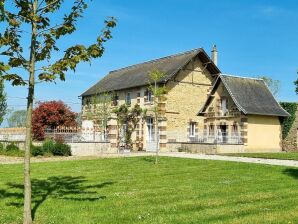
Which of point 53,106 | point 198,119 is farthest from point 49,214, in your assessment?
point 53,106

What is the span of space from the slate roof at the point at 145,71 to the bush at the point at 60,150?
29.0 ft

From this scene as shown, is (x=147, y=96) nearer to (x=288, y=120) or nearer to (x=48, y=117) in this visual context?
(x=288, y=120)

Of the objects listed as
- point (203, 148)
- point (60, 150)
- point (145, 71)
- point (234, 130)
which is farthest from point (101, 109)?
point (234, 130)

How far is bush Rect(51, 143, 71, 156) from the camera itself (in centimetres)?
2858

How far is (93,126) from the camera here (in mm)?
40938

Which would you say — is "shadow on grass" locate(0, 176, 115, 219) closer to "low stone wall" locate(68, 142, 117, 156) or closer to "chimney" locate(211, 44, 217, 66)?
"low stone wall" locate(68, 142, 117, 156)

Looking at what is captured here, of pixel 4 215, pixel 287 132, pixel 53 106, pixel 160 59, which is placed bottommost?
pixel 4 215

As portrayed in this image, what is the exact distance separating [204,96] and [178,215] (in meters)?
29.0

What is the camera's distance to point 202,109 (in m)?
35.7

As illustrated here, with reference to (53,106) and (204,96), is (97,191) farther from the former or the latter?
(53,106)

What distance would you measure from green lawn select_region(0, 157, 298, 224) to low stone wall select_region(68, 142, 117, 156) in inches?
459

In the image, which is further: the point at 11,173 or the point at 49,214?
the point at 11,173

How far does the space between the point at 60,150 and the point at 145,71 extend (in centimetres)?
1292

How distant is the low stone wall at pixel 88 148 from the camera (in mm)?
30125
